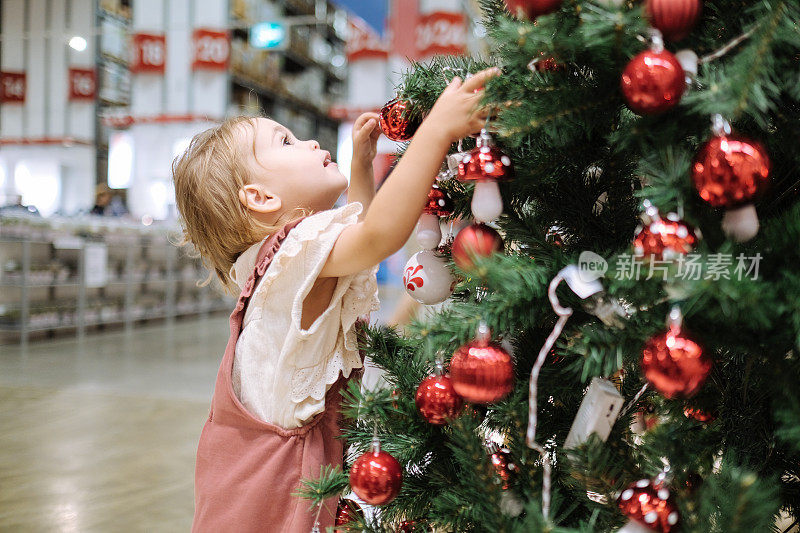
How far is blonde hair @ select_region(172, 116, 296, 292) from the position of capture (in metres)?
1.02

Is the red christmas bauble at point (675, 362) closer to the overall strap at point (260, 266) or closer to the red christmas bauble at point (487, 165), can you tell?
the red christmas bauble at point (487, 165)

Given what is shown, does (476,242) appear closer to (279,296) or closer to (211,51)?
(279,296)

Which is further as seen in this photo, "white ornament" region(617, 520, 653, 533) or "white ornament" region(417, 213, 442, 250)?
"white ornament" region(417, 213, 442, 250)

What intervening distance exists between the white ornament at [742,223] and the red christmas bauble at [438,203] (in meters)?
0.38

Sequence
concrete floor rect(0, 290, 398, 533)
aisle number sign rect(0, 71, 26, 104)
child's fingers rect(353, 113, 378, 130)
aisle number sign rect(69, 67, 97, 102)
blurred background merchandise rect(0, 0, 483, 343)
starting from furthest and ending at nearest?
aisle number sign rect(0, 71, 26, 104) → aisle number sign rect(69, 67, 97, 102) → blurred background merchandise rect(0, 0, 483, 343) → concrete floor rect(0, 290, 398, 533) → child's fingers rect(353, 113, 378, 130)

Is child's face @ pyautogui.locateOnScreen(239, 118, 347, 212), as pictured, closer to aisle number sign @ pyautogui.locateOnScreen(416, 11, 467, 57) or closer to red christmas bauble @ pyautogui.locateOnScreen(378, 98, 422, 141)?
red christmas bauble @ pyautogui.locateOnScreen(378, 98, 422, 141)

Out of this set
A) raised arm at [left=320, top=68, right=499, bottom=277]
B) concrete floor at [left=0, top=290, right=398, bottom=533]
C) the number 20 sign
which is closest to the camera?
raised arm at [left=320, top=68, right=499, bottom=277]

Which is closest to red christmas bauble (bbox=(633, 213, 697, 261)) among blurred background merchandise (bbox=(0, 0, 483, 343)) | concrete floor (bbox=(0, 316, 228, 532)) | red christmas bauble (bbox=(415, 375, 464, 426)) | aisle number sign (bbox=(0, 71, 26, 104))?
red christmas bauble (bbox=(415, 375, 464, 426))

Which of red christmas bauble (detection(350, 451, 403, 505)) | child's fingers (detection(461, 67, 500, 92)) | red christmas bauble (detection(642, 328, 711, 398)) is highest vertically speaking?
child's fingers (detection(461, 67, 500, 92))

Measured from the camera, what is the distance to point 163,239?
7281mm

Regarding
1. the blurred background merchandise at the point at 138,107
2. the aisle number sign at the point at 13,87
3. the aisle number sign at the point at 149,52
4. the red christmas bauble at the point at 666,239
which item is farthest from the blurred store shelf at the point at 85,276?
the aisle number sign at the point at 13,87

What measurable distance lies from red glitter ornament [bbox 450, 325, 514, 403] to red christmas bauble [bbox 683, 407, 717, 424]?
0.93ft

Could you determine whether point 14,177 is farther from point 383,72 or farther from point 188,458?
point 188,458

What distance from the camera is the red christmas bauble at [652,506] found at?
1.85 feet
